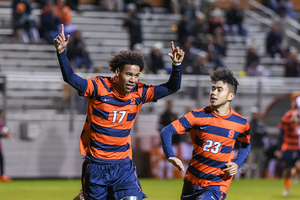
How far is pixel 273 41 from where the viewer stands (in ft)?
68.9

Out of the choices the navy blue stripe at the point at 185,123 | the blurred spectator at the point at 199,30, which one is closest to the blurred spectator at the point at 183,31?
the blurred spectator at the point at 199,30

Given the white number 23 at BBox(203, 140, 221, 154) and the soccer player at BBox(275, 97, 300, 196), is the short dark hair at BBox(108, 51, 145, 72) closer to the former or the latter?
the white number 23 at BBox(203, 140, 221, 154)

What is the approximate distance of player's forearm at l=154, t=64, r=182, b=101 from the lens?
5.97m

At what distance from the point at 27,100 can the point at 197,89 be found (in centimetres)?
494

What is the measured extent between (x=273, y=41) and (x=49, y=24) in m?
9.27

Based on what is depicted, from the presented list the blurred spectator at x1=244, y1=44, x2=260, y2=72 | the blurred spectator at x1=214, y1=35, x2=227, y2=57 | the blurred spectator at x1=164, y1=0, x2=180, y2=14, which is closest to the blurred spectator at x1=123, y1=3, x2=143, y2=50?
the blurred spectator at x1=214, y1=35, x2=227, y2=57

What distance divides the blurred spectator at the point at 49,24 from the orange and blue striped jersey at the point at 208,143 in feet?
39.2

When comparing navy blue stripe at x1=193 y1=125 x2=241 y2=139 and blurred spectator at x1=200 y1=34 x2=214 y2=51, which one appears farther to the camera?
blurred spectator at x1=200 y1=34 x2=214 y2=51

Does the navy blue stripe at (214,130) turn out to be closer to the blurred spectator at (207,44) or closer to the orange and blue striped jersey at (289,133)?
the orange and blue striped jersey at (289,133)

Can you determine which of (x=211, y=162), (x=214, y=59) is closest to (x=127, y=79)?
(x=211, y=162)

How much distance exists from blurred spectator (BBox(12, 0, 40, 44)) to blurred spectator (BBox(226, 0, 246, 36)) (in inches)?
319

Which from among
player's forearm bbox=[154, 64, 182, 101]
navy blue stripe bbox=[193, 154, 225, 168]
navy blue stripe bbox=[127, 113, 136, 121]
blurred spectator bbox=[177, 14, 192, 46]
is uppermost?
blurred spectator bbox=[177, 14, 192, 46]

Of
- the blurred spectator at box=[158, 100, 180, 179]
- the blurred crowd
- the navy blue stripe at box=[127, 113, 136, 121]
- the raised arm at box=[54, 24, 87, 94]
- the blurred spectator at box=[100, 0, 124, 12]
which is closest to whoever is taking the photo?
the raised arm at box=[54, 24, 87, 94]

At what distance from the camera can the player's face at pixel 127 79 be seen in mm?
5789
